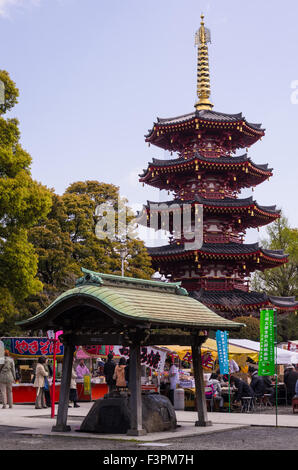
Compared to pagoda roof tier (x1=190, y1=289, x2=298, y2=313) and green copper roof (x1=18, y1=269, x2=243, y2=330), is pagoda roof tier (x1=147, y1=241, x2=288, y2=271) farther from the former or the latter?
green copper roof (x1=18, y1=269, x2=243, y2=330)

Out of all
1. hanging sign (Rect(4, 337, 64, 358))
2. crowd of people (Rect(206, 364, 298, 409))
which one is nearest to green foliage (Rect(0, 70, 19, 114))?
hanging sign (Rect(4, 337, 64, 358))

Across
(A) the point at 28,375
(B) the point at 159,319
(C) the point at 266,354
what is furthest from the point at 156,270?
(B) the point at 159,319

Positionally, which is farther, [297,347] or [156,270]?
[156,270]

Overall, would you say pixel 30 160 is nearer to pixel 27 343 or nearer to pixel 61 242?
pixel 27 343

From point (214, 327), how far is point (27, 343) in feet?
39.1

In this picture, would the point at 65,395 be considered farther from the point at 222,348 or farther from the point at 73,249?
the point at 73,249

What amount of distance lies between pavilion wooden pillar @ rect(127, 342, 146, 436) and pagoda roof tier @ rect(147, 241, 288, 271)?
2540 centimetres

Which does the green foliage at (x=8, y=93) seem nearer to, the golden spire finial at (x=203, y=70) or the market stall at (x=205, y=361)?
the market stall at (x=205, y=361)

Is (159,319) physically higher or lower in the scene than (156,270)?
lower

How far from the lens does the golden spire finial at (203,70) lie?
45.9m

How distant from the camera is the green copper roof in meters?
13.4

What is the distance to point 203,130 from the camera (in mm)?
43000
